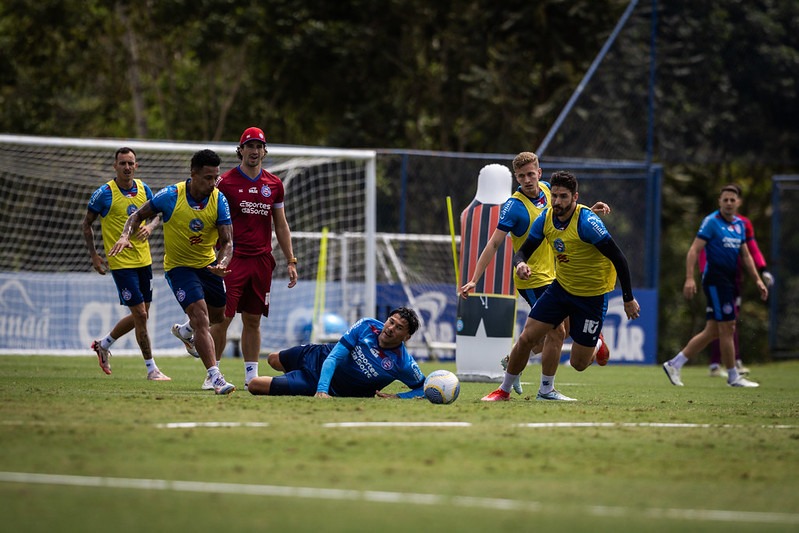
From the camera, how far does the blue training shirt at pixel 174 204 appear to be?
36.6 ft

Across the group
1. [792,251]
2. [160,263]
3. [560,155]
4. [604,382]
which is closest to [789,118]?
[792,251]

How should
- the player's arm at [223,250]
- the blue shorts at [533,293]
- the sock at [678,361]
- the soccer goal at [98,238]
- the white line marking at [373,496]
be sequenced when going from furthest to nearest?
1. the soccer goal at [98,238]
2. the sock at [678,361]
3. the blue shorts at [533,293]
4. the player's arm at [223,250]
5. the white line marking at [373,496]

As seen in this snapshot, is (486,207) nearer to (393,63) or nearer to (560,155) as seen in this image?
(560,155)

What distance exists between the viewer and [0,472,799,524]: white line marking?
5.71m

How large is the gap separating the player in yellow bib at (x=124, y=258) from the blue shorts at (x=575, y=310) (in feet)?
14.9

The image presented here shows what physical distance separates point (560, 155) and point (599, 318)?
9803 millimetres

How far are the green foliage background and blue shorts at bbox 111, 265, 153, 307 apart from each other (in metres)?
12.6

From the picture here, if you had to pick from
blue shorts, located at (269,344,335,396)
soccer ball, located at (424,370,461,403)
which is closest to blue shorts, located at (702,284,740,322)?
soccer ball, located at (424,370,461,403)

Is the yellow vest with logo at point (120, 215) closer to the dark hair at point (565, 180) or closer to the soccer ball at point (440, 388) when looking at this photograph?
the soccer ball at point (440, 388)

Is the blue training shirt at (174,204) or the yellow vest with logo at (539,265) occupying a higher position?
the blue training shirt at (174,204)

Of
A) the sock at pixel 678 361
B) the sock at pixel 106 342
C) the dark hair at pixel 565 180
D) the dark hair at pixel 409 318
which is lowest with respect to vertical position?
the sock at pixel 678 361

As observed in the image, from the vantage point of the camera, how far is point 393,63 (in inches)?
1259

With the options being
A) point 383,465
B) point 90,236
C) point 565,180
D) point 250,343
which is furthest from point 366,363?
point 90,236

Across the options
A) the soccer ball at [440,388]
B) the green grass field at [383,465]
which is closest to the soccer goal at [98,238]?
the soccer ball at [440,388]
